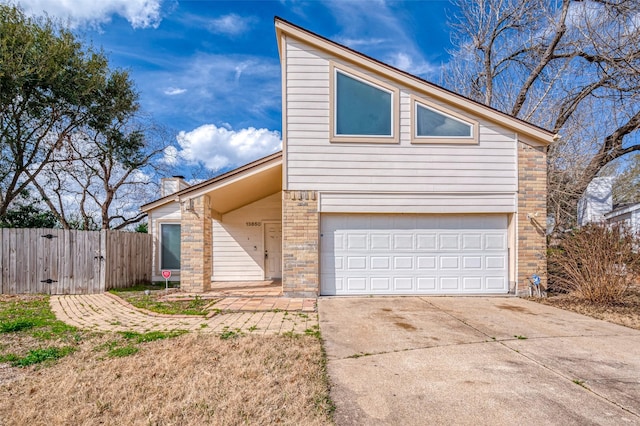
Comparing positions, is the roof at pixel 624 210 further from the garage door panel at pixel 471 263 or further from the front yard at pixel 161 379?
the front yard at pixel 161 379

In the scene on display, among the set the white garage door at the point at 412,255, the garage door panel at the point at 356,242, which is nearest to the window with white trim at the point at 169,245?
the white garage door at the point at 412,255

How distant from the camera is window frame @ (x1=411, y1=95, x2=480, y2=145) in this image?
8.43 m

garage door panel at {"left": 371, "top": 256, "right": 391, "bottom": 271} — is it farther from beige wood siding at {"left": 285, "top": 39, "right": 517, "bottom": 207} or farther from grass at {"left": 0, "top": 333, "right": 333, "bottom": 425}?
grass at {"left": 0, "top": 333, "right": 333, "bottom": 425}

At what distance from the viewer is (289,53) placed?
832cm

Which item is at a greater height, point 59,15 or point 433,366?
point 59,15

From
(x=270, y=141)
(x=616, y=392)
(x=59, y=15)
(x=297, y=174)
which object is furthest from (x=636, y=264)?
(x=270, y=141)

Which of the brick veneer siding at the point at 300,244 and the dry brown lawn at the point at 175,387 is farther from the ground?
the brick veneer siding at the point at 300,244

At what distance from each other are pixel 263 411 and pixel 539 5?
55.5 ft

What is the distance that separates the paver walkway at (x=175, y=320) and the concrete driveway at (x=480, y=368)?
605 millimetres

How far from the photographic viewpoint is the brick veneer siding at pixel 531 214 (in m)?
8.39

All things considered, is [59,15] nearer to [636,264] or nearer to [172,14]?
[172,14]

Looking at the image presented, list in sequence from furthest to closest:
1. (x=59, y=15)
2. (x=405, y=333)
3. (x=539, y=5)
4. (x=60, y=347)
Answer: (x=539, y=5) < (x=59, y=15) < (x=405, y=333) < (x=60, y=347)

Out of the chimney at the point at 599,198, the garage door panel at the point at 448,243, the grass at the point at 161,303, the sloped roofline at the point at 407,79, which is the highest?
the sloped roofline at the point at 407,79

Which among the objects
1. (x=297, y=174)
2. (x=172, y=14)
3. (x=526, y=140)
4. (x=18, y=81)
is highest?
(x=172, y=14)
